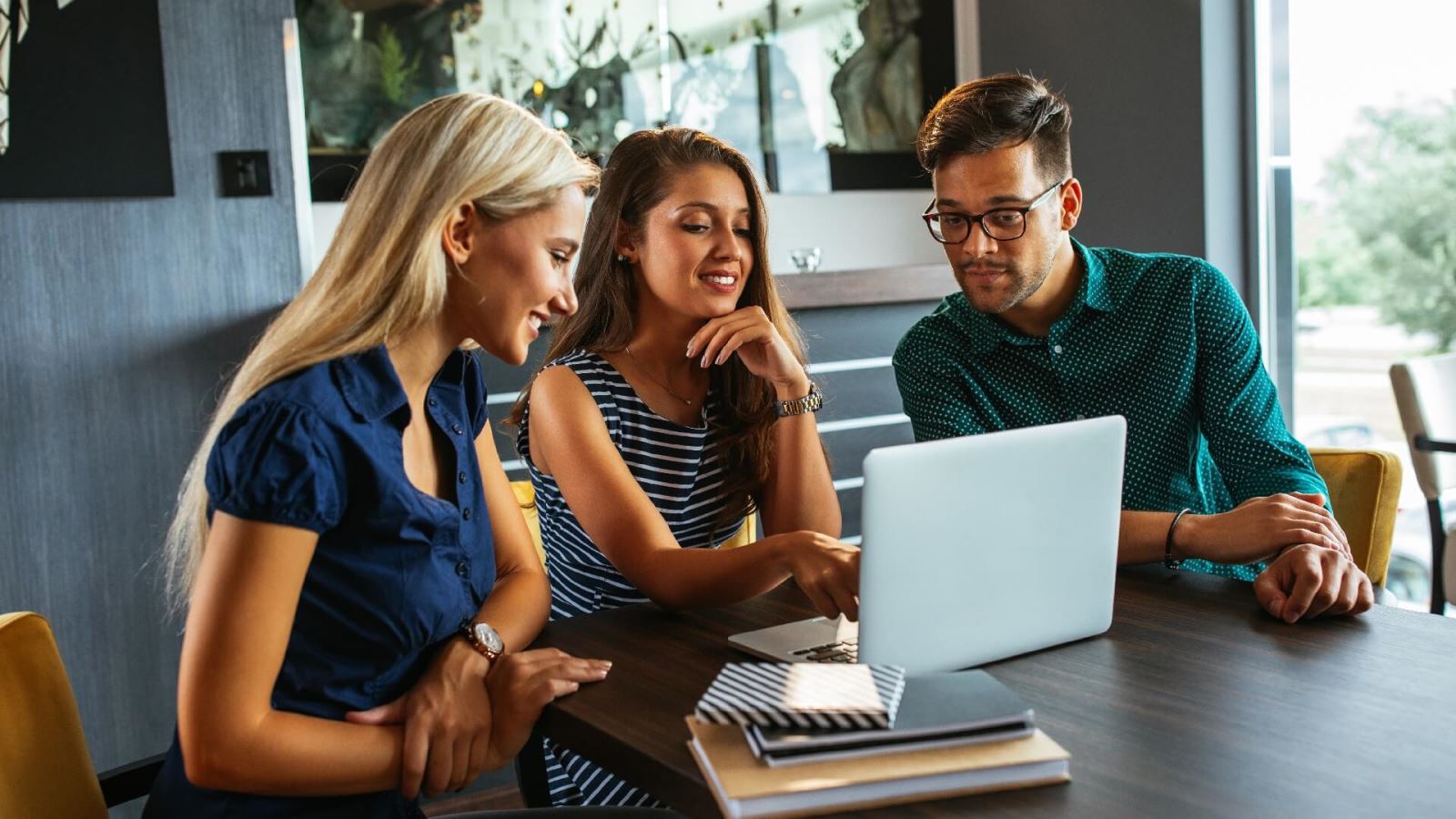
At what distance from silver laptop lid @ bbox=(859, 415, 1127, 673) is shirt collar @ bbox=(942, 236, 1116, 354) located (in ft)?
2.51

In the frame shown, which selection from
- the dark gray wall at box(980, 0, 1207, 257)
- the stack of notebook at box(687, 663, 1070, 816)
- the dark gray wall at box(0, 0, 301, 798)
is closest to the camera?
the stack of notebook at box(687, 663, 1070, 816)

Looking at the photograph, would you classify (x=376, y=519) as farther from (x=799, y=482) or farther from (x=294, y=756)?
(x=799, y=482)

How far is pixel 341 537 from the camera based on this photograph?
124 cm

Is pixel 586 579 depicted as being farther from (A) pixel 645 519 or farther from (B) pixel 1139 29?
(B) pixel 1139 29

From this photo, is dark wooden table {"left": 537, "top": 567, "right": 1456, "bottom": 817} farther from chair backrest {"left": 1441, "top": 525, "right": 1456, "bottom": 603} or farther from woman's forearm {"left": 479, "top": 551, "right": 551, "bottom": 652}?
chair backrest {"left": 1441, "top": 525, "right": 1456, "bottom": 603}

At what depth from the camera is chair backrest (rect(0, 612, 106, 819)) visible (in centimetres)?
123

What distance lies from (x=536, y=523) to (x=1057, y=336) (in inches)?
36.8

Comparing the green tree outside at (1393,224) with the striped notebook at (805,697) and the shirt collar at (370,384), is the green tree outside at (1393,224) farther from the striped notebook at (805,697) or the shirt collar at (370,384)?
the shirt collar at (370,384)

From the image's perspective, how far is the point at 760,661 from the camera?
1.35 m

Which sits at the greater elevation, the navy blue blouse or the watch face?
the navy blue blouse

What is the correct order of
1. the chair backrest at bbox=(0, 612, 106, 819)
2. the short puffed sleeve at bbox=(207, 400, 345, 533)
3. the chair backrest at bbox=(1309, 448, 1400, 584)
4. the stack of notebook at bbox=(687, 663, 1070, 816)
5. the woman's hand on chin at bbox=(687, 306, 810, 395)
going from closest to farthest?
the stack of notebook at bbox=(687, 663, 1070, 816), the short puffed sleeve at bbox=(207, 400, 345, 533), the chair backrest at bbox=(0, 612, 106, 819), the woman's hand on chin at bbox=(687, 306, 810, 395), the chair backrest at bbox=(1309, 448, 1400, 584)

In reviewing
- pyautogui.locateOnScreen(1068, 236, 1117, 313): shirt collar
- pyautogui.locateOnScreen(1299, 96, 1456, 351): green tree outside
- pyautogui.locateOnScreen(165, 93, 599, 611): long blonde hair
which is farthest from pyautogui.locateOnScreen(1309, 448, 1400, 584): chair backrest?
pyautogui.locateOnScreen(1299, 96, 1456, 351): green tree outside

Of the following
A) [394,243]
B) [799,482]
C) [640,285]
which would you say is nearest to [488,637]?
[394,243]

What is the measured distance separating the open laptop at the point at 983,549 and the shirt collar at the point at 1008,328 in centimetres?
76
